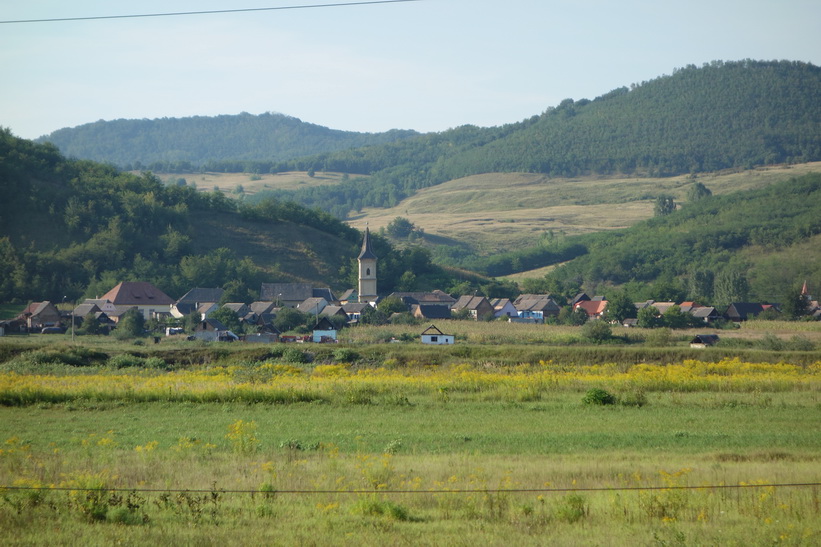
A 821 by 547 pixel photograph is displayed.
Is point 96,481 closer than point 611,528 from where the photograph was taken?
No

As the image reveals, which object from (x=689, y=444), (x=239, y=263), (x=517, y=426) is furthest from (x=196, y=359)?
(x=239, y=263)

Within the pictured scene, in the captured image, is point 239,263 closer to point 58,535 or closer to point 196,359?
point 196,359

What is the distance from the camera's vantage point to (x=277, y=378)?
104 feet

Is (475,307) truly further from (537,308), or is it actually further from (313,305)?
(313,305)

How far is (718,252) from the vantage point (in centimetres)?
11381

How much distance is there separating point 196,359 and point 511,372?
632 inches

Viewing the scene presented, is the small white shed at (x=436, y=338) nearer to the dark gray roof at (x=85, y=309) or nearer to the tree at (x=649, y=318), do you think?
the tree at (x=649, y=318)

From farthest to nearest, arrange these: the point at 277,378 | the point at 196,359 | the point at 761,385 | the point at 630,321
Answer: the point at 630,321, the point at 196,359, the point at 277,378, the point at 761,385

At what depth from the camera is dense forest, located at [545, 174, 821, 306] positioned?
307 feet

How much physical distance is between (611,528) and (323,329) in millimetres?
50420

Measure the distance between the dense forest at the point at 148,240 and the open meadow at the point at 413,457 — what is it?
47.8 m

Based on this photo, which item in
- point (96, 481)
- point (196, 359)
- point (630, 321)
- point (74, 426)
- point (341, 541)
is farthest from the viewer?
point (630, 321)

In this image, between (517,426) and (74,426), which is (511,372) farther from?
(74,426)

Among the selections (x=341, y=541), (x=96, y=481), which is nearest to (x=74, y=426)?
(x=96, y=481)
